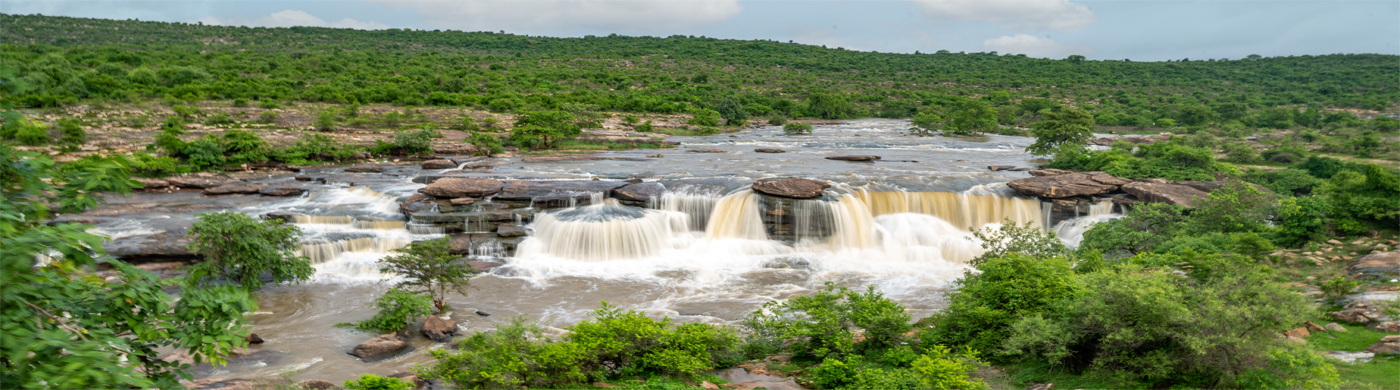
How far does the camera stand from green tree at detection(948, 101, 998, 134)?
182 ft

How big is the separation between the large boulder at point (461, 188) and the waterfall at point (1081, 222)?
19174 millimetres

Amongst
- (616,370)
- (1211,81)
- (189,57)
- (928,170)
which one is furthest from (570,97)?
(1211,81)

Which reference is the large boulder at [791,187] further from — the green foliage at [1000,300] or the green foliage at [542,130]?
the green foliage at [542,130]

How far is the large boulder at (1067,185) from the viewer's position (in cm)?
2241

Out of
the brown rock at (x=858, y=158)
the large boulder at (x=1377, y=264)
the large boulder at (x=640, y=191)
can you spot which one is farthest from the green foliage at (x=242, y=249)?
the brown rock at (x=858, y=158)

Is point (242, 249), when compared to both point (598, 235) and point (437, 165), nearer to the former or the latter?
point (598, 235)

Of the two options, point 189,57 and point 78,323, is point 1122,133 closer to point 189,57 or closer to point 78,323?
point 78,323

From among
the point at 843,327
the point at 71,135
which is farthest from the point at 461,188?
the point at 71,135

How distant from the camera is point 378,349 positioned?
11.7m

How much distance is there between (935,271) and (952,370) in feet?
37.8

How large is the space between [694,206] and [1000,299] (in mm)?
13075

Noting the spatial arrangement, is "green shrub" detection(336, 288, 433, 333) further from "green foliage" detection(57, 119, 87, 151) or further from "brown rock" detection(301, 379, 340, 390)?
"green foliage" detection(57, 119, 87, 151)

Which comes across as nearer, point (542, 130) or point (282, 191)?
point (282, 191)

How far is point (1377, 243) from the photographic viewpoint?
14820mm
